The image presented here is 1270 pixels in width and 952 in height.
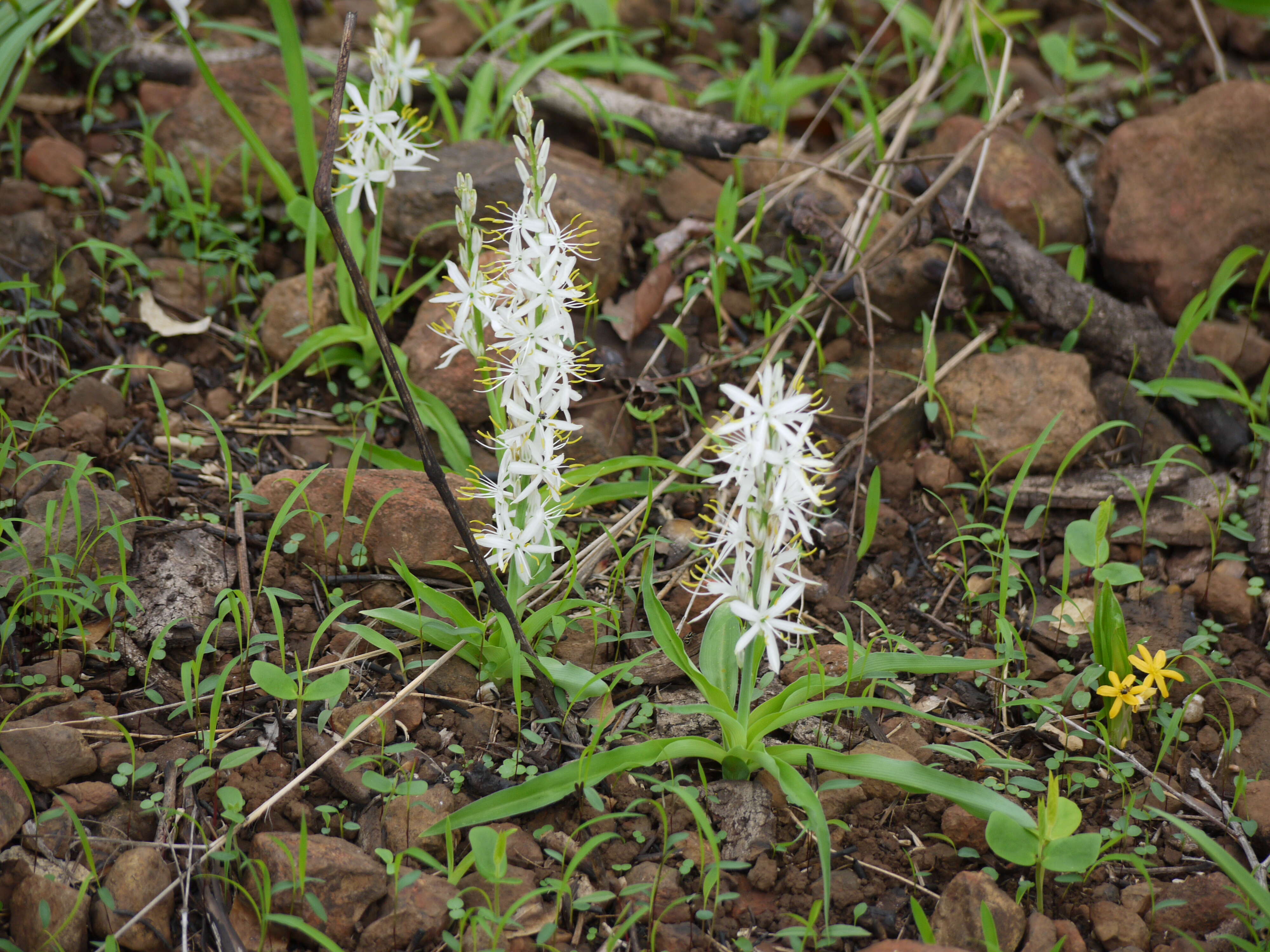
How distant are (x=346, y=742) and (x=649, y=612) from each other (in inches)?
31.5

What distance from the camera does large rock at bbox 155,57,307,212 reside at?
3.85 metres

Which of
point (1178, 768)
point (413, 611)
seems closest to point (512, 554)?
point (413, 611)

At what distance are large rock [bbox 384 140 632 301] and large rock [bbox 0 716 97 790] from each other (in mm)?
2130

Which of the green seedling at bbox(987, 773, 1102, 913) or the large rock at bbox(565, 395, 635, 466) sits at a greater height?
the large rock at bbox(565, 395, 635, 466)

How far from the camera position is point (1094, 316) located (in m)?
3.54

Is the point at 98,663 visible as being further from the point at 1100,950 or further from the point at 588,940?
the point at 1100,950

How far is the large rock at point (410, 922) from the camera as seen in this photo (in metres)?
1.96

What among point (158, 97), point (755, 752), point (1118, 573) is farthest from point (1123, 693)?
point (158, 97)

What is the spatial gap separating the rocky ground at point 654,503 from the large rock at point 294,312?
0.6 inches

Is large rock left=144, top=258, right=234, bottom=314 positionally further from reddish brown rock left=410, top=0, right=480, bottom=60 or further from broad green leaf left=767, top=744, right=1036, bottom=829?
broad green leaf left=767, top=744, right=1036, bottom=829

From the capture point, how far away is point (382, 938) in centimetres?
196

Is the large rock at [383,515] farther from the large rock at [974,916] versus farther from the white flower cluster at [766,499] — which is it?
the large rock at [974,916]

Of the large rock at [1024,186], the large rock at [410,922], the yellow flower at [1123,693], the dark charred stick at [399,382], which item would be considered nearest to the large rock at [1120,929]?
the yellow flower at [1123,693]

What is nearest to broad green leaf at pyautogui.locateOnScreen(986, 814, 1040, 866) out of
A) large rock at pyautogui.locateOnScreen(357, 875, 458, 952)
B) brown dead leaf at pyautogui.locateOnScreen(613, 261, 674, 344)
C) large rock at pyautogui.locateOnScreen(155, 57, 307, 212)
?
large rock at pyautogui.locateOnScreen(357, 875, 458, 952)
